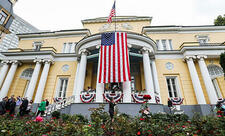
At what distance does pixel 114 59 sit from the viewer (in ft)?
33.7

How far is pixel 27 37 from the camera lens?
64.1 ft

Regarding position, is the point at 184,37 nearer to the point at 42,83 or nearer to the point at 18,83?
the point at 42,83

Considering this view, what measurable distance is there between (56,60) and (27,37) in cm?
901

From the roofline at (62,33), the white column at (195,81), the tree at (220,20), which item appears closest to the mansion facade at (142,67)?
the white column at (195,81)

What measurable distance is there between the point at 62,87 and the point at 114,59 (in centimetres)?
887

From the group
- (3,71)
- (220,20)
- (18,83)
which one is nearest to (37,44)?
(3,71)

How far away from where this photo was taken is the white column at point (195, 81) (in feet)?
38.5

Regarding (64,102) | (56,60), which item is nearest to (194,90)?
(64,102)

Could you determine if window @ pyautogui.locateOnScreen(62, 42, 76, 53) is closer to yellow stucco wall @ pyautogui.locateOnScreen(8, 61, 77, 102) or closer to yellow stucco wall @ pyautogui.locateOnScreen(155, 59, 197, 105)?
yellow stucco wall @ pyautogui.locateOnScreen(8, 61, 77, 102)

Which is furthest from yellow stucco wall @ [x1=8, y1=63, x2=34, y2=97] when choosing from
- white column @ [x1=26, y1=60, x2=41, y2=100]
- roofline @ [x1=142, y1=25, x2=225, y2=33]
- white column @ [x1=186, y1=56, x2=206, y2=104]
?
white column @ [x1=186, y1=56, x2=206, y2=104]

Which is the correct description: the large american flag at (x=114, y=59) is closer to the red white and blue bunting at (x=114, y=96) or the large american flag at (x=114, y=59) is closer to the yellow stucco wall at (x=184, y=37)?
the red white and blue bunting at (x=114, y=96)

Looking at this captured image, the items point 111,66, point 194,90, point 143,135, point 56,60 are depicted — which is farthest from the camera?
point 56,60

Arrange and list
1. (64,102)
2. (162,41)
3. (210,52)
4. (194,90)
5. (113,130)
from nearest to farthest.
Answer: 1. (113,130)
2. (64,102)
3. (194,90)
4. (210,52)
5. (162,41)

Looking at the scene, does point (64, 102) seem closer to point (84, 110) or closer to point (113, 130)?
point (84, 110)
